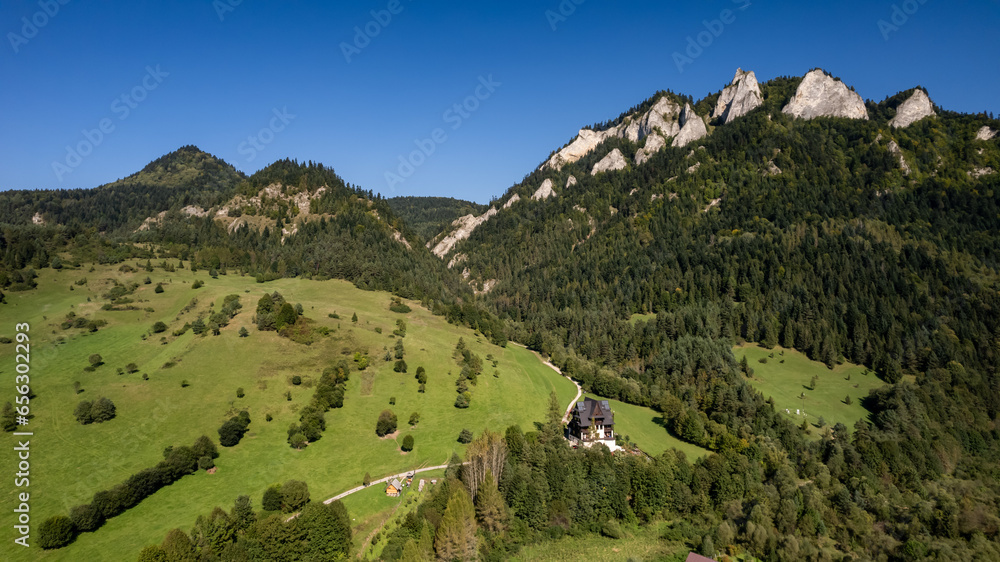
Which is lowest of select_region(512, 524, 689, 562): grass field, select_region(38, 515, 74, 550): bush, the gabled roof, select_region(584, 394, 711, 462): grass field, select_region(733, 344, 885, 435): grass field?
select_region(512, 524, 689, 562): grass field

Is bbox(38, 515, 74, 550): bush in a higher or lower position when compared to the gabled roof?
lower

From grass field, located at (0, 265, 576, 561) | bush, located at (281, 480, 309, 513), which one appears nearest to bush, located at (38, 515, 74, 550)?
grass field, located at (0, 265, 576, 561)

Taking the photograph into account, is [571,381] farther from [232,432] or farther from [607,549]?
[232,432]

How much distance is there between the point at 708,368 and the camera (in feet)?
415

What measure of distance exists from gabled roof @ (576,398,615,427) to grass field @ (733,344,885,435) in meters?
49.7

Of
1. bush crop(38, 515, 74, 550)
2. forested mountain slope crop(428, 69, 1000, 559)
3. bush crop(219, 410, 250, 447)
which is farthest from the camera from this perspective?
forested mountain slope crop(428, 69, 1000, 559)

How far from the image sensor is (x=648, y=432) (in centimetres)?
9888

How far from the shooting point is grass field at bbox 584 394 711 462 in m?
91.9

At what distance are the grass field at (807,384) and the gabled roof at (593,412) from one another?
1957 inches

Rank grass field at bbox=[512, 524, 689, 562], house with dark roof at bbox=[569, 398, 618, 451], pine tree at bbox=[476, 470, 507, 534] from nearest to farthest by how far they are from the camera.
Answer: grass field at bbox=[512, 524, 689, 562] → pine tree at bbox=[476, 470, 507, 534] → house with dark roof at bbox=[569, 398, 618, 451]

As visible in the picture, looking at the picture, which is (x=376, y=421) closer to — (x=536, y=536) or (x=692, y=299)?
(x=536, y=536)

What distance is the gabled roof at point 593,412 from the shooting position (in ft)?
289

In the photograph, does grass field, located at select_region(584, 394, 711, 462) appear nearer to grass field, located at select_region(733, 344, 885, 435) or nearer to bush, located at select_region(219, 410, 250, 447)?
grass field, located at select_region(733, 344, 885, 435)

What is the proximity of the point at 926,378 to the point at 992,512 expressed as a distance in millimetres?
62393
